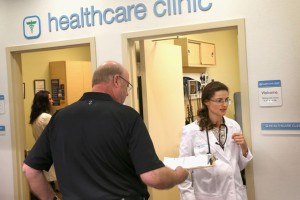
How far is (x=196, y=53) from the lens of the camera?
5918 millimetres

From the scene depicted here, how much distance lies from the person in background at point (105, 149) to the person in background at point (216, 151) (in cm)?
72

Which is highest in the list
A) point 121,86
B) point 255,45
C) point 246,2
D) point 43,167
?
point 246,2

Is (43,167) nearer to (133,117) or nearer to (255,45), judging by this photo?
(133,117)

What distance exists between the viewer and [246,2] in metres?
2.94

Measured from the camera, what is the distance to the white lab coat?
2.62 metres

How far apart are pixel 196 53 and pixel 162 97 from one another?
2.17m

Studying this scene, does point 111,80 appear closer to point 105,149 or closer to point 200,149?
point 105,149

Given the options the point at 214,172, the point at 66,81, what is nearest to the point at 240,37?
the point at 214,172

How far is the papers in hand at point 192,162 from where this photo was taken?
2334mm

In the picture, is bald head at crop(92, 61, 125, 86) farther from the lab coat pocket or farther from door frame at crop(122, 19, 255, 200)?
door frame at crop(122, 19, 255, 200)

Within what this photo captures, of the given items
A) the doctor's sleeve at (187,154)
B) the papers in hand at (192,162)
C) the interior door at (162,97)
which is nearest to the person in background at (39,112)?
the interior door at (162,97)

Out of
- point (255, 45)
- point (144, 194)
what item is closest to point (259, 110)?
point (255, 45)

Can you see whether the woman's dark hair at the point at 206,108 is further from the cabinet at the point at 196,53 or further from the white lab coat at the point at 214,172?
the cabinet at the point at 196,53

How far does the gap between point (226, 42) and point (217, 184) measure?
4463mm
